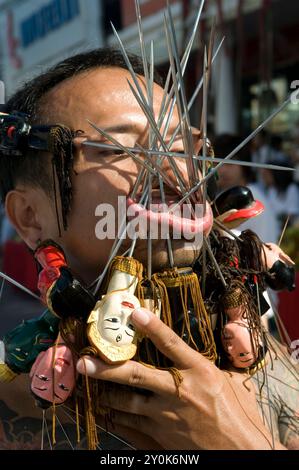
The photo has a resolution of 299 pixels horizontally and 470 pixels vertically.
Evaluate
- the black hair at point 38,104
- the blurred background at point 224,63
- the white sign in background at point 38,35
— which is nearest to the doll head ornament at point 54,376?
the black hair at point 38,104

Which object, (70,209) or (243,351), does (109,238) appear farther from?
(243,351)

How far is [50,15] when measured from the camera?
11375mm

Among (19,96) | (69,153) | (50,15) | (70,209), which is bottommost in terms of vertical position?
(70,209)

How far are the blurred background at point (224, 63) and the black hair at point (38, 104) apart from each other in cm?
14

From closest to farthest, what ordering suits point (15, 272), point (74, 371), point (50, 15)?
point (74, 371)
point (15, 272)
point (50, 15)

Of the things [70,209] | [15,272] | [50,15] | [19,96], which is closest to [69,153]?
[70,209]

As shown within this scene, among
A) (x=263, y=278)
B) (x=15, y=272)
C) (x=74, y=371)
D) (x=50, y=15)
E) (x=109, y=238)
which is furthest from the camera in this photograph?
Answer: (x=50, y=15)

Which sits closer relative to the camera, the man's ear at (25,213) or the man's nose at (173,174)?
the man's nose at (173,174)

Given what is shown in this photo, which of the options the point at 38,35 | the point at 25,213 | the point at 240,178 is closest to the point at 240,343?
the point at 25,213

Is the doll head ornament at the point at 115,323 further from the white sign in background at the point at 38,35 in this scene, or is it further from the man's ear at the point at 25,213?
the white sign in background at the point at 38,35

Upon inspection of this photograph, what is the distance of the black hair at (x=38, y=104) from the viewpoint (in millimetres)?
1142

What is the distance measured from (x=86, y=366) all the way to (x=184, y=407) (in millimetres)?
187

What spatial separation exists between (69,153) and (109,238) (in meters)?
0.17

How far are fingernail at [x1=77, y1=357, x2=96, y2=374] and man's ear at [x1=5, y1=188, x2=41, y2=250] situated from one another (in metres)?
0.35
